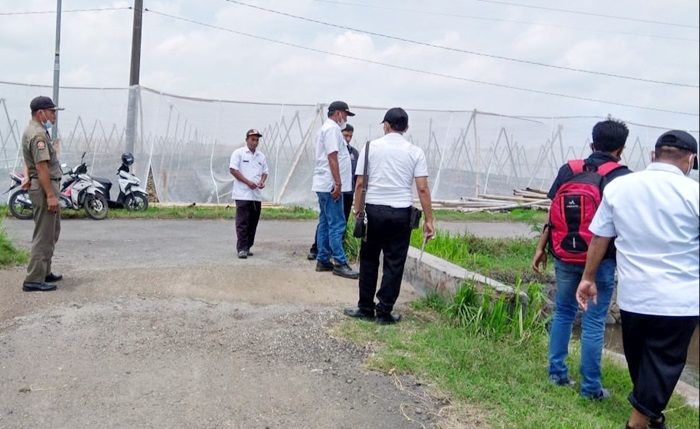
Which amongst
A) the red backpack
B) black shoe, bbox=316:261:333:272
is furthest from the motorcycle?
the red backpack

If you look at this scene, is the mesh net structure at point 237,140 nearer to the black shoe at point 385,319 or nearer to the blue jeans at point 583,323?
the black shoe at point 385,319

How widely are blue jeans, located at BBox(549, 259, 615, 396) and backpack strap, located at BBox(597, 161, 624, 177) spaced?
523 millimetres

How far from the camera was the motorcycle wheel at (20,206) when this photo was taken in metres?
10.1

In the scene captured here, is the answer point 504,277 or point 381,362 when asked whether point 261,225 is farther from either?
point 381,362

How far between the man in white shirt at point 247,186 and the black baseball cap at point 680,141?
480 cm

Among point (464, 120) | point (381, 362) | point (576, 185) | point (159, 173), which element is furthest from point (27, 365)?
point (464, 120)

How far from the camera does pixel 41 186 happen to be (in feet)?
16.2

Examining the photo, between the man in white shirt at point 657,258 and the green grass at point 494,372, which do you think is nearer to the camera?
the man in white shirt at point 657,258

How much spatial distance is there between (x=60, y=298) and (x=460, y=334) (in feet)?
10.7

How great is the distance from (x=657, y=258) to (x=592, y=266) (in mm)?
492

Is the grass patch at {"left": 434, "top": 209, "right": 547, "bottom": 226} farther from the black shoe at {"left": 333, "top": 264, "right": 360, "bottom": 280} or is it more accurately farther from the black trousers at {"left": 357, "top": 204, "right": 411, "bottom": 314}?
the black trousers at {"left": 357, "top": 204, "right": 411, "bottom": 314}

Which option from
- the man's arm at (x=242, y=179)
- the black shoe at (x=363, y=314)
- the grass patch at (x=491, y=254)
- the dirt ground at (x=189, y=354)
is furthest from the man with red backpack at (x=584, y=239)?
the man's arm at (x=242, y=179)

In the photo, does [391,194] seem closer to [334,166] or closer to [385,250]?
[385,250]

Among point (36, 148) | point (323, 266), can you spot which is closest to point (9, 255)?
point (36, 148)
